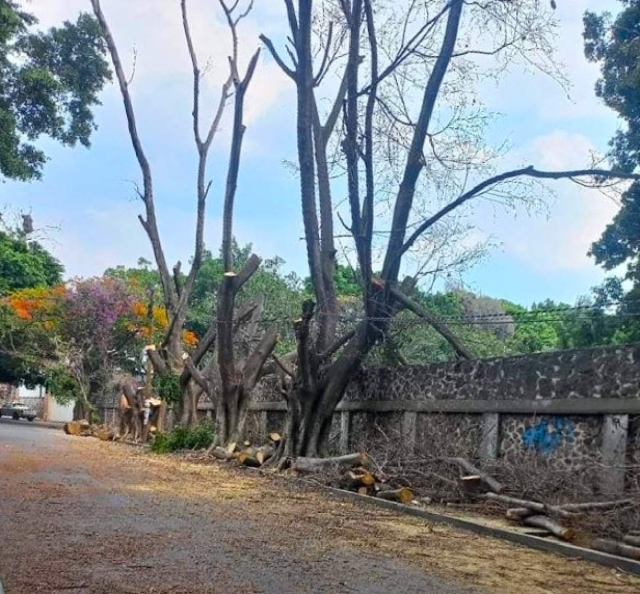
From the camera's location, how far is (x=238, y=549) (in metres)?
6.79

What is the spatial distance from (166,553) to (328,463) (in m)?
7.13

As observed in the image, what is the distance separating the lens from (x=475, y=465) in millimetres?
11148

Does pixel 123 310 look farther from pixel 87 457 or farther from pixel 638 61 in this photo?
pixel 638 61

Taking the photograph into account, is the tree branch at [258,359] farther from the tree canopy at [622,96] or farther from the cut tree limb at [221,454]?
the tree canopy at [622,96]

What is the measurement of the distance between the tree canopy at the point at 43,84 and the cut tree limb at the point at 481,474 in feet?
33.2

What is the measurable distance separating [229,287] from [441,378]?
609 cm

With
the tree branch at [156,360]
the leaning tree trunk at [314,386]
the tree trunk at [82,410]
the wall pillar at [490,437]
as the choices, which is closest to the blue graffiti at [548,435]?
the wall pillar at [490,437]

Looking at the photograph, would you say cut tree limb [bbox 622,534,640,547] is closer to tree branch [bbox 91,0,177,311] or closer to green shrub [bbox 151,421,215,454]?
green shrub [bbox 151,421,215,454]

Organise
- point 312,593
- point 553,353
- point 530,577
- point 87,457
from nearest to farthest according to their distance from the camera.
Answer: point 312,593 → point 530,577 → point 553,353 → point 87,457

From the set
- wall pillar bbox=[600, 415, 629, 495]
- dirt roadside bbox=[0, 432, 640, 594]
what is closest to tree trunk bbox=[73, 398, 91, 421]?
dirt roadside bbox=[0, 432, 640, 594]

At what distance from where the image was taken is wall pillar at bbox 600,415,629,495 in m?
9.06

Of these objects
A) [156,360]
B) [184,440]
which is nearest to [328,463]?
[184,440]

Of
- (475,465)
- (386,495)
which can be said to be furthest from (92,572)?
(475,465)

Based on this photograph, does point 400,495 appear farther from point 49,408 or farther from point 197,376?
point 49,408
